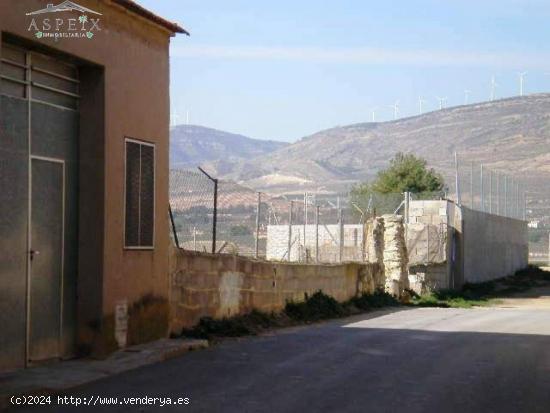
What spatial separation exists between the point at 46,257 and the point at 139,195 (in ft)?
7.18

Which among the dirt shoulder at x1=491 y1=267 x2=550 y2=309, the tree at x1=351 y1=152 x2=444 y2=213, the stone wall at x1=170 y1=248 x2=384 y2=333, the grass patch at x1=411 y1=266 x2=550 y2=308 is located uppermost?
the tree at x1=351 y1=152 x2=444 y2=213

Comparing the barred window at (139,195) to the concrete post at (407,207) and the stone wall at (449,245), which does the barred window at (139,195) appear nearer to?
the stone wall at (449,245)

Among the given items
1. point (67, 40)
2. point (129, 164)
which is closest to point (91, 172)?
point (129, 164)

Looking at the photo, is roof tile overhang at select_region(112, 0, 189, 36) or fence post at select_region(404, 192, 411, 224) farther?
fence post at select_region(404, 192, 411, 224)

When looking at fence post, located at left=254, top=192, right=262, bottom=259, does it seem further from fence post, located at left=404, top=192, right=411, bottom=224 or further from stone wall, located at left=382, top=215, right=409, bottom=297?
fence post, located at left=404, top=192, right=411, bottom=224

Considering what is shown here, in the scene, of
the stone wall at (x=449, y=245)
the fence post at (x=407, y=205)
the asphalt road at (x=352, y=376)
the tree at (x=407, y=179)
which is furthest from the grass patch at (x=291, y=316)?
the tree at (x=407, y=179)

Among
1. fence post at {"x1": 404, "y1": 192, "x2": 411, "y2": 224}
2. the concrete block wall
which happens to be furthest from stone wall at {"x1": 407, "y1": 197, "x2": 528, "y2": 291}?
fence post at {"x1": 404, "y1": 192, "x2": 411, "y2": 224}

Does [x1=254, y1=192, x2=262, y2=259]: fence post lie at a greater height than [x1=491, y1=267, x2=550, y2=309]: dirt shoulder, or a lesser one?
greater

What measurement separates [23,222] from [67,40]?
2.25 m

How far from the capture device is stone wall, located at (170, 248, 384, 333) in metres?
16.1

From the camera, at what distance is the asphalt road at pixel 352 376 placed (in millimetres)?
10070

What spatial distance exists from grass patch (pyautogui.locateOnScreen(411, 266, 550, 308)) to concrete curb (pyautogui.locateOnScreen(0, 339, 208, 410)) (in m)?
18.3

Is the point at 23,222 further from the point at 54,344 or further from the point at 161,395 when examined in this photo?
the point at 161,395

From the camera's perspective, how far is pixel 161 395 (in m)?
10.4
